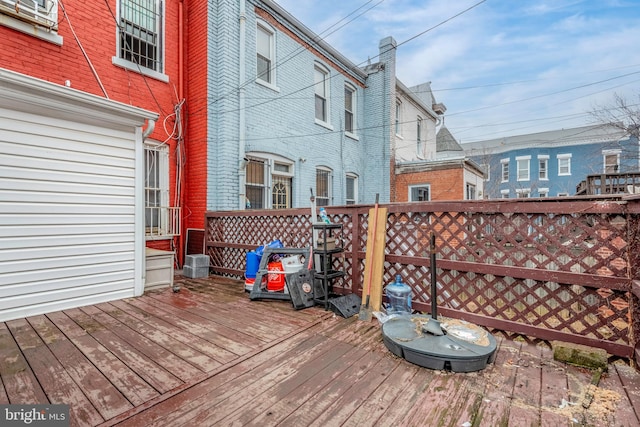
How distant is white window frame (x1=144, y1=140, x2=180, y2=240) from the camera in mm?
6004

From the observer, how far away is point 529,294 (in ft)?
9.50

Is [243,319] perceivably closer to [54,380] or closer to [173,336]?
[173,336]

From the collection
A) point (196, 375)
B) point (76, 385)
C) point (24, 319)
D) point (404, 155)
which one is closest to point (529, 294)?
point (196, 375)

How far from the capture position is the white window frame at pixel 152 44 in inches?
222

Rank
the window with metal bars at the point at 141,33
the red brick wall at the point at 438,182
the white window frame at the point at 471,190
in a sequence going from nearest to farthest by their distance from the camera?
1. the window with metal bars at the point at 141,33
2. the red brick wall at the point at 438,182
3. the white window frame at the point at 471,190

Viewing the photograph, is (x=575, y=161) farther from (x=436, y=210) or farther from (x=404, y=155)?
(x=436, y=210)

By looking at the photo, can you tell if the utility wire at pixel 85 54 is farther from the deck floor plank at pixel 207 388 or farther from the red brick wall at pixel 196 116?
the deck floor plank at pixel 207 388

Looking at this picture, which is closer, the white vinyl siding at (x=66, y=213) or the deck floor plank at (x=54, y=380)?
the deck floor plank at (x=54, y=380)

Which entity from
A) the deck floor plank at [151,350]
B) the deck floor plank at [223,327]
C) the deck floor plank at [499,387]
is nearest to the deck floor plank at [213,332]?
the deck floor plank at [223,327]

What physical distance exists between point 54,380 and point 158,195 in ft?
15.2

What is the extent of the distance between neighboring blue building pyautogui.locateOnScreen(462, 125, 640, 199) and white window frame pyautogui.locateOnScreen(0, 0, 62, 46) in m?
22.1

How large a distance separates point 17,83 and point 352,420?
450 centimetres

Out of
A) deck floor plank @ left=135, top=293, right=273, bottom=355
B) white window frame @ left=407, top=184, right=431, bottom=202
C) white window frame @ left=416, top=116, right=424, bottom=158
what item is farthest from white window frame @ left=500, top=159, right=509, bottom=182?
deck floor plank @ left=135, top=293, right=273, bottom=355

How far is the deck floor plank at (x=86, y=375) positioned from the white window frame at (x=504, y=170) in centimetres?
2671
